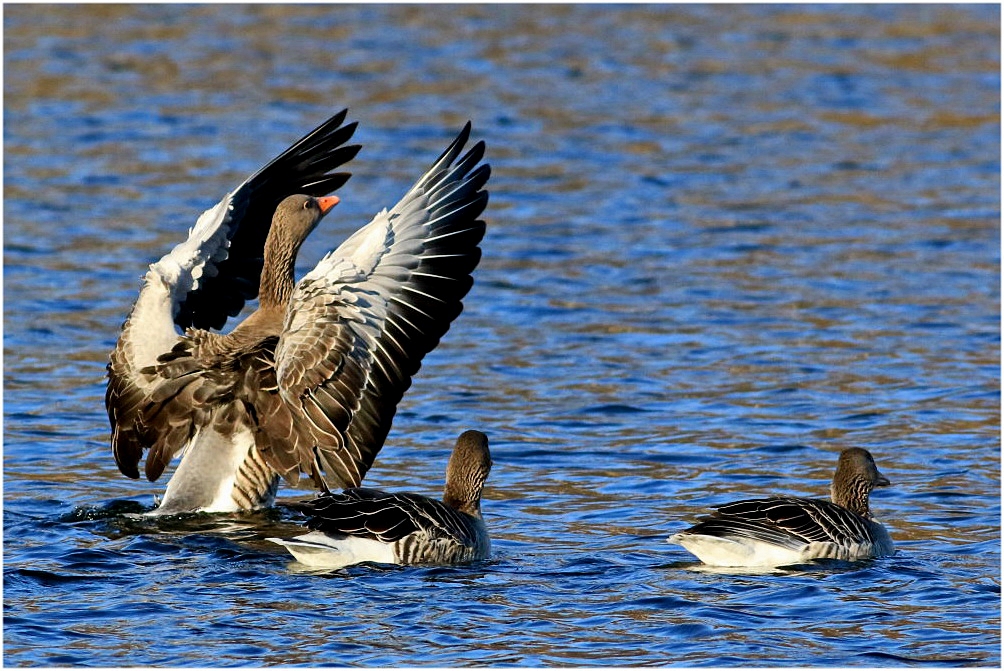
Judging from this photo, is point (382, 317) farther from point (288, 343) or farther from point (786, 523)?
point (786, 523)

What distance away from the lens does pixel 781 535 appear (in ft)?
31.6

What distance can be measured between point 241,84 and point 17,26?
5.01m

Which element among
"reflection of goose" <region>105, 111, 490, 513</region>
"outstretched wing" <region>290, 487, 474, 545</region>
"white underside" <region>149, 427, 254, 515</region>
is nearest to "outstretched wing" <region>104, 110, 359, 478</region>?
"reflection of goose" <region>105, 111, 490, 513</region>

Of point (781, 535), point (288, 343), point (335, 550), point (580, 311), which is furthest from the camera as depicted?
point (580, 311)

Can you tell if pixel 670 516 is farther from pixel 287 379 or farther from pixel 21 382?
pixel 21 382

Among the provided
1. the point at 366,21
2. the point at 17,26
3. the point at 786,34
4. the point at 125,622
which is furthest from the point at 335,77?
the point at 125,622

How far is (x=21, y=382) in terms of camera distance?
14242 mm

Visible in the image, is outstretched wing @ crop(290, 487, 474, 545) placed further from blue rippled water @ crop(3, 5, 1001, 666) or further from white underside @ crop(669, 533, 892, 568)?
white underside @ crop(669, 533, 892, 568)

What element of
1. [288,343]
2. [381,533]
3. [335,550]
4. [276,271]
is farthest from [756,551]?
[276,271]

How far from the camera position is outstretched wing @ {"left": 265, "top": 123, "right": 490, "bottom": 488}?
33.0ft

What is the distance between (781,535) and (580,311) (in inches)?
272

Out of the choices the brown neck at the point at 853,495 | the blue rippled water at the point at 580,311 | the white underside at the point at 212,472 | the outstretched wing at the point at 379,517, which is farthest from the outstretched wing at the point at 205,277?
the brown neck at the point at 853,495

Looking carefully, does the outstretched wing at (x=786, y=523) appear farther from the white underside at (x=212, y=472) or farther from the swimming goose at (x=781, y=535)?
the white underside at (x=212, y=472)

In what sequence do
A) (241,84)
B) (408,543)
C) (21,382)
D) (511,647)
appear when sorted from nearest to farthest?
(511,647), (408,543), (21,382), (241,84)
